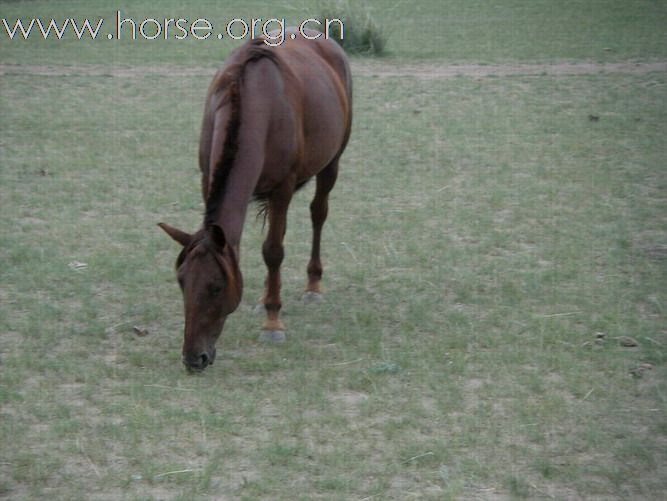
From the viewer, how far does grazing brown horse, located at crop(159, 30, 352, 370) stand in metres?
4.20

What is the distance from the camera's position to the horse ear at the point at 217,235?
161 inches

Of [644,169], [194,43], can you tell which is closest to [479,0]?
[194,43]

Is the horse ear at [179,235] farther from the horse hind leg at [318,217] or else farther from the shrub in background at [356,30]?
the shrub in background at [356,30]

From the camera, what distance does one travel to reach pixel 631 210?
7246 mm

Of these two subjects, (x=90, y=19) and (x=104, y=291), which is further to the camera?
(x=90, y=19)

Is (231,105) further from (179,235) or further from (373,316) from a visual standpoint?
(373,316)

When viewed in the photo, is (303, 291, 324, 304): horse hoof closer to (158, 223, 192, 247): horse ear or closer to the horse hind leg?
the horse hind leg

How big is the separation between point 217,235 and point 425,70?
9583 mm

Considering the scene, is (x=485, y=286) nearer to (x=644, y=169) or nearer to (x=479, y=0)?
(x=644, y=169)

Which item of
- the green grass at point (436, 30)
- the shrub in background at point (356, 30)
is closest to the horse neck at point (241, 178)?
the green grass at point (436, 30)

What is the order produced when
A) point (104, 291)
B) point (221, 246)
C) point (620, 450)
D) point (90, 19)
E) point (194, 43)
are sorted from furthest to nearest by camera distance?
1. point (90, 19)
2. point (194, 43)
3. point (104, 291)
4. point (221, 246)
5. point (620, 450)

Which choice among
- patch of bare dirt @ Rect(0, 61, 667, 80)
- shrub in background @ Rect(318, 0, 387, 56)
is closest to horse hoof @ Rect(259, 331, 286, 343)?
patch of bare dirt @ Rect(0, 61, 667, 80)

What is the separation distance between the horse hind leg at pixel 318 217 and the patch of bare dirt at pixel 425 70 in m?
6.88

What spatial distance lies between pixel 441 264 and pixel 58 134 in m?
5.05
